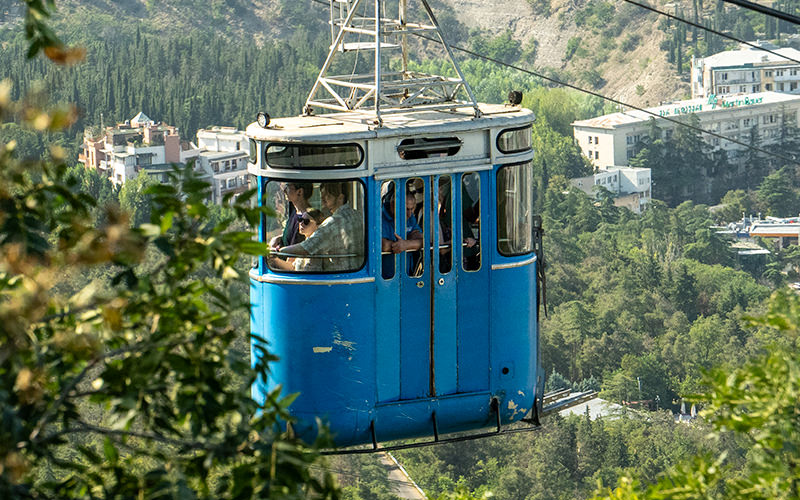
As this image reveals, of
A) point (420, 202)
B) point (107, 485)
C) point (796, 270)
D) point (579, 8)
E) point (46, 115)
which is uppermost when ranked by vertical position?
point (579, 8)

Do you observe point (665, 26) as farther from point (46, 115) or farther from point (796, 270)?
point (46, 115)

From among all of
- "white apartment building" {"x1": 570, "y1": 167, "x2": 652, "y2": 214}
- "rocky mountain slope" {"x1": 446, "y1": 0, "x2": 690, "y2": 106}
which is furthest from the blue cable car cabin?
"rocky mountain slope" {"x1": 446, "y1": 0, "x2": 690, "y2": 106}

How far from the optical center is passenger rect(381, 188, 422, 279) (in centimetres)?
805

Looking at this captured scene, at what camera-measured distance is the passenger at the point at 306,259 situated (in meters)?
8.02

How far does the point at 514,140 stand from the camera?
330 inches

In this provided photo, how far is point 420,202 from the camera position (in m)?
8.12

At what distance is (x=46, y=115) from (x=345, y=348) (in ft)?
14.5

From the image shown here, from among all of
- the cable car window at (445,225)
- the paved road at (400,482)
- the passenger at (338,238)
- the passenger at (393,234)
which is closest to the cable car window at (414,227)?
the passenger at (393,234)

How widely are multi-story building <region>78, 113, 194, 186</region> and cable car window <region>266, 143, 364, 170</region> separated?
9057 cm

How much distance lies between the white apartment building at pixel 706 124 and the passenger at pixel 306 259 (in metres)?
111

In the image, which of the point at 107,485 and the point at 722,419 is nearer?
the point at 107,485

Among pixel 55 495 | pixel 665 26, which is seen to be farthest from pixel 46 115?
pixel 665 26

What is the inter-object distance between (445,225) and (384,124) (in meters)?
0.65

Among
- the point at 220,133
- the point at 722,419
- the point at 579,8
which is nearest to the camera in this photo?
the point at 722,419
